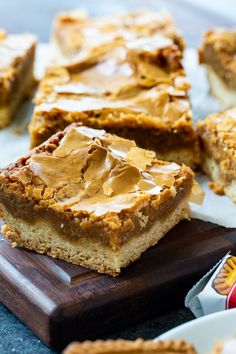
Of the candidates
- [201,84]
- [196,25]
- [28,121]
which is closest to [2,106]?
[28,121]

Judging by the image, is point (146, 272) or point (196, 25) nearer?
point (146, 272)

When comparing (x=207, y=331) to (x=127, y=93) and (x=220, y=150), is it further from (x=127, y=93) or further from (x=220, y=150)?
(x=127, y=93)

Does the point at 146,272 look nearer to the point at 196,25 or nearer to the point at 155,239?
the point at 155,239

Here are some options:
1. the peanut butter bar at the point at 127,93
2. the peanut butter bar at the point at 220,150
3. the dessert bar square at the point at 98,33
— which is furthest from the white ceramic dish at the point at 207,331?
the dessert bar square at the point at 98,33

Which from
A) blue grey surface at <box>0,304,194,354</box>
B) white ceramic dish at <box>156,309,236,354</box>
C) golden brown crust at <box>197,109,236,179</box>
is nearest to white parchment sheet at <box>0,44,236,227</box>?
golden brown crust at <box>197,109,236,179</box>

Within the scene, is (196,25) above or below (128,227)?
below

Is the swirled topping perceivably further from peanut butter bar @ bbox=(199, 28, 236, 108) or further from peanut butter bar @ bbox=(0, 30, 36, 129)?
peanut butter bar @ bbox=(199, 28, 236, 108)
